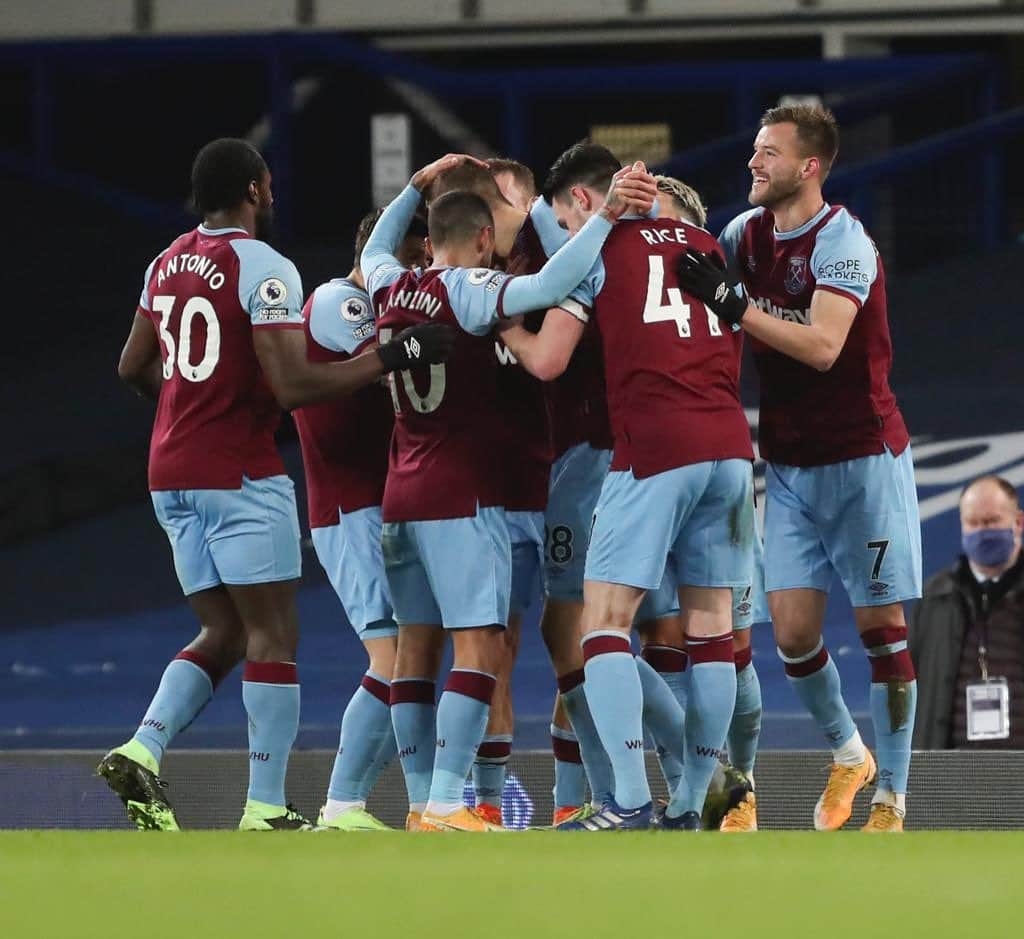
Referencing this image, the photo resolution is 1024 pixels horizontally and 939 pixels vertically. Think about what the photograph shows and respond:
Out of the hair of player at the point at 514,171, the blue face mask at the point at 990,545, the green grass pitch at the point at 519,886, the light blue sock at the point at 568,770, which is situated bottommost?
the light blue sock at the point at 568,770

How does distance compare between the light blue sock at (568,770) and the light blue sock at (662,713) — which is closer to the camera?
the light blue sock at (662,713)

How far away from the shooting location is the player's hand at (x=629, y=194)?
5082mm

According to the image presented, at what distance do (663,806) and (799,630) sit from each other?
656mm

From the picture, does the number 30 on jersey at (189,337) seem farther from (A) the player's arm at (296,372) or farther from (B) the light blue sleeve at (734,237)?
(B) the light blue sleeve at (734,237)

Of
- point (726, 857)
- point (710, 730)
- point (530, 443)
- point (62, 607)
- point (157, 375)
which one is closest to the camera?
point (726, 857)

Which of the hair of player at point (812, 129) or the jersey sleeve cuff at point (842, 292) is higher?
the hair of player at point (812, 129)

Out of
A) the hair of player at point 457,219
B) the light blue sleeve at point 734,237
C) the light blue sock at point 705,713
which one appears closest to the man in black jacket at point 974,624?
the light blue sleeve at point 734,237

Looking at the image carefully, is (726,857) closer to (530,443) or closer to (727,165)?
(530,443)

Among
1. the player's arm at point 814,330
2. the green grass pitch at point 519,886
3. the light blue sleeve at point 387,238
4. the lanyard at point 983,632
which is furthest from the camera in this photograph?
the lanyard at point 983,632

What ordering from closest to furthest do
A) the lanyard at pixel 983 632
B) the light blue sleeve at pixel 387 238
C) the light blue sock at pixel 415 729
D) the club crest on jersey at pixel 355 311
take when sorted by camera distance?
the light blue sock at pixel 415 729
the light blue sleeve at pixel 387 238
the club crest on jersey at pixel 355 311
the lanyard at pixel 983 632

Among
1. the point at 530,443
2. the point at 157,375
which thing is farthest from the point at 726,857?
the point at 157,375

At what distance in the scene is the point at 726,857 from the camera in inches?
160

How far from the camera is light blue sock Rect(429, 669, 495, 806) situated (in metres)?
5.16

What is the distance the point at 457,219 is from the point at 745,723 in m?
1.67
